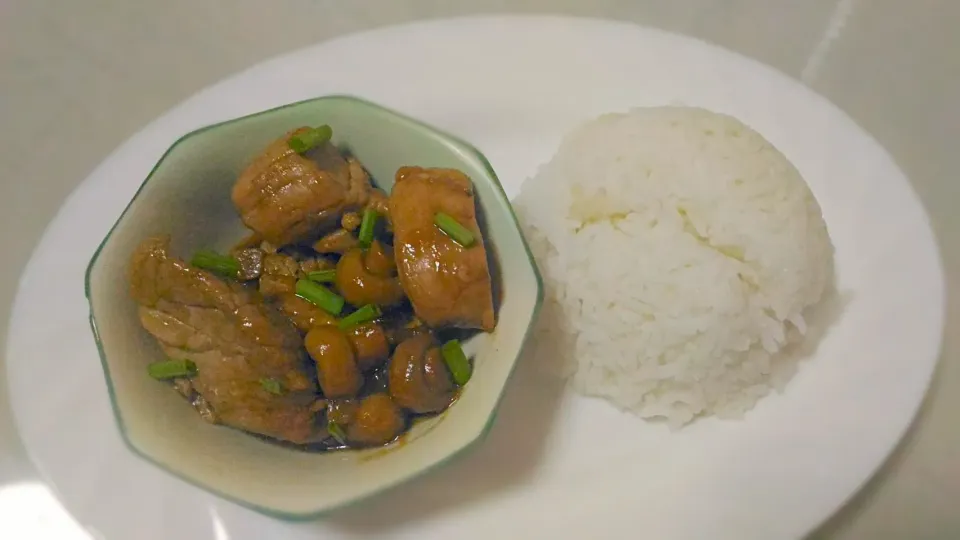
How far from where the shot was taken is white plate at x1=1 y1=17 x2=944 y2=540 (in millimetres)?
1628

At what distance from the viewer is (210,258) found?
1.68 m

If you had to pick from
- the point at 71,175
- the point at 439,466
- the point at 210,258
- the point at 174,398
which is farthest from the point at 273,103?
the point at 439,466

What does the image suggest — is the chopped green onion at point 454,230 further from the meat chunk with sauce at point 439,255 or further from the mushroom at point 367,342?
the mushroom at point 367,342

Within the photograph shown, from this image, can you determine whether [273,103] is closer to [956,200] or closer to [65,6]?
[65,6]

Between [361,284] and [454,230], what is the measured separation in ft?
0.87

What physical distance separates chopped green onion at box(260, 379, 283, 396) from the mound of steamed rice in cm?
67

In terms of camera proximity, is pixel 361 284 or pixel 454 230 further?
pixel 361 284

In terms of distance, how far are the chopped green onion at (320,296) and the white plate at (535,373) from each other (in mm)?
474

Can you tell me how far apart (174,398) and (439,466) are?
2.07 feet

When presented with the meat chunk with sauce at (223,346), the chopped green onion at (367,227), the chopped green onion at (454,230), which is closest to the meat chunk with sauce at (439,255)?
the chopped green onion at (454,230)

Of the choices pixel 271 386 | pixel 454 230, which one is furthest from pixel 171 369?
pixel 454 230

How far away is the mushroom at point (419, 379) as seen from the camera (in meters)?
1.53

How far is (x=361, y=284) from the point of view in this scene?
159 centimetres

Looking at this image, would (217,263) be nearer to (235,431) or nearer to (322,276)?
(322,276)
